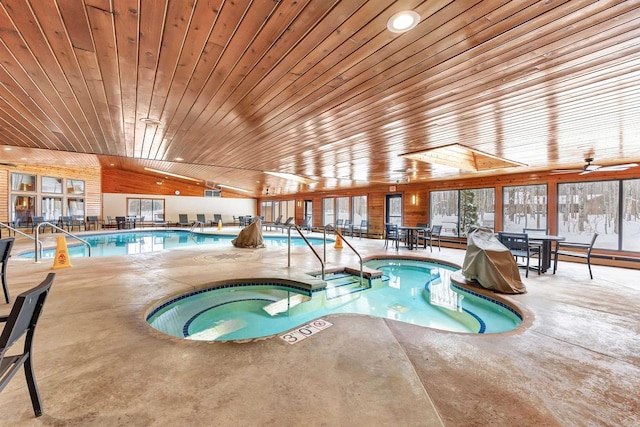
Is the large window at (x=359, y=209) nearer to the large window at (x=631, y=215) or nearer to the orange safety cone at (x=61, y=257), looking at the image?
the large window at (x=631, y=215)

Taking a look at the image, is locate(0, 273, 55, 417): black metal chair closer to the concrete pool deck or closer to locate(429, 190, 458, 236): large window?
the concrete pool deck

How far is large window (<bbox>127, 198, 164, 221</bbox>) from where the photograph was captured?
1516 centimetres

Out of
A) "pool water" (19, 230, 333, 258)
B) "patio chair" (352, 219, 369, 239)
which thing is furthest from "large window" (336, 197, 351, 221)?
"pool water" (19, 230, 333, 258)

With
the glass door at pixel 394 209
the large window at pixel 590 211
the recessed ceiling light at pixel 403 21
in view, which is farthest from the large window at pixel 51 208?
the large window at pixel 590 211

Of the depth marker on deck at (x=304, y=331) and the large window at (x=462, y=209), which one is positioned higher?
the large window at (x=462, y=209)

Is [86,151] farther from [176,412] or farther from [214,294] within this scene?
[176,412]

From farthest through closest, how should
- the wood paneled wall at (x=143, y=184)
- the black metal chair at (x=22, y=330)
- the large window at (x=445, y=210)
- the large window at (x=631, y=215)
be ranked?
the wood paneled wall at (x=143, y=184) < the large window at (x=445, y=210) < the large window at (x=631, y=215) < the black metal chair at (x=22, y=330)

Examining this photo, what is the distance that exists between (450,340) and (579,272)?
4747 millimetres

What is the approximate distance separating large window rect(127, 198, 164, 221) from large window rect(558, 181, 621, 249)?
17.7m

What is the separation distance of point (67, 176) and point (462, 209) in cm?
1551

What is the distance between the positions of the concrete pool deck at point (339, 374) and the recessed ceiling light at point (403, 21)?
2235 mm

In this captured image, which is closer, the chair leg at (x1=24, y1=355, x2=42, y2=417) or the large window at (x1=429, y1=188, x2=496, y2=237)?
the chair leg at (x1=24, y1=355, x2=42, y2=417)

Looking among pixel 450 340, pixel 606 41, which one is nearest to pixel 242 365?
pixel 450 340

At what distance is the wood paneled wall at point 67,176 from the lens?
9.58 metres
